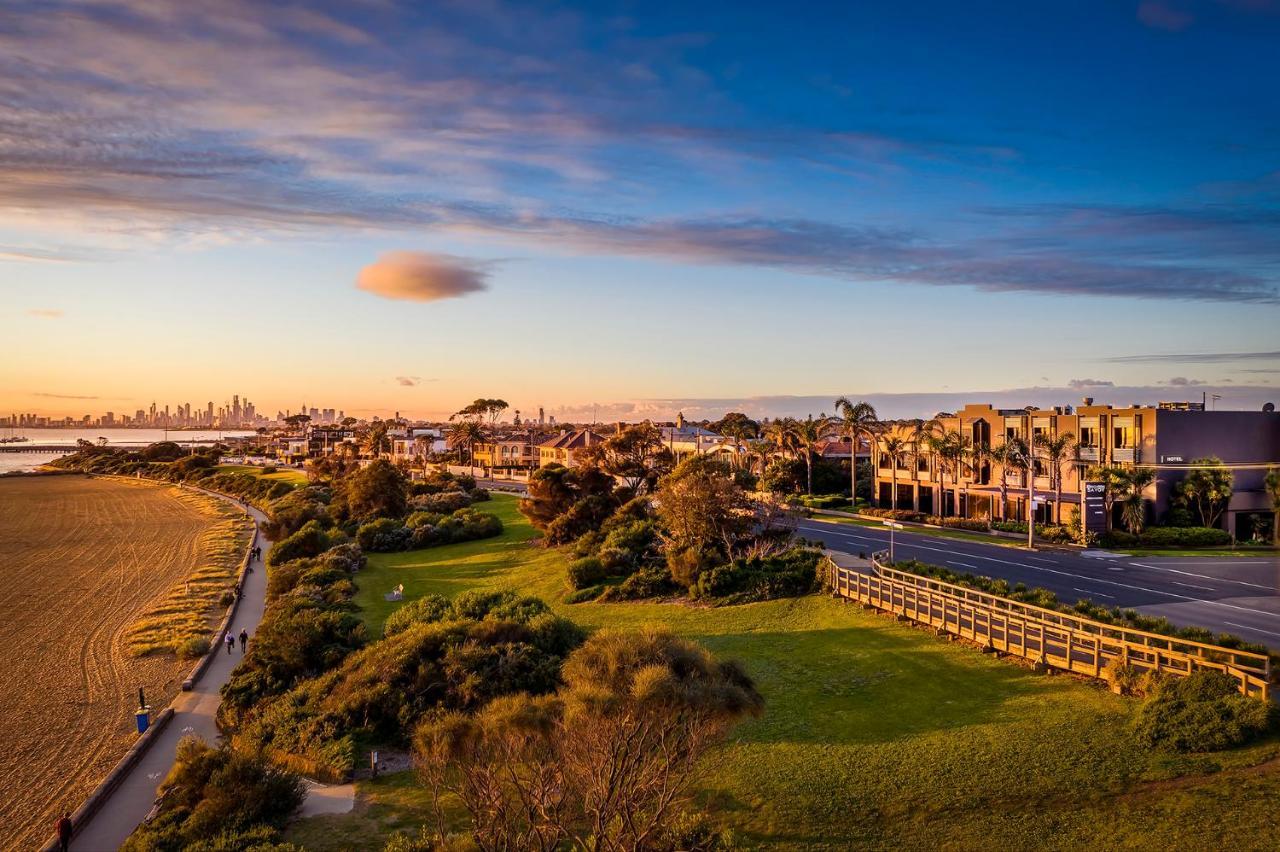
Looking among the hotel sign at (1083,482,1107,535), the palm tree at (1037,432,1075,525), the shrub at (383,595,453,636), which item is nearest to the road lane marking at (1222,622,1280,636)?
the hotel sign at (1083,482,1107,535)

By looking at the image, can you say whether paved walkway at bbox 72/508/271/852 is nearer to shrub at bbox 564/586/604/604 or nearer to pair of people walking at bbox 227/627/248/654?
pair of people walking at bbox 227/627/248/654

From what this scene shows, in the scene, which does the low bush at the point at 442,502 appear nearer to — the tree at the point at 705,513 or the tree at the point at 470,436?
the tree at the point at 705,513

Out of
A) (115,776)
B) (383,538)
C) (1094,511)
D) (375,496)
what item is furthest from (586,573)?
(375,496)

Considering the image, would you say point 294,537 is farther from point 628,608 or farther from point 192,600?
point 628,608

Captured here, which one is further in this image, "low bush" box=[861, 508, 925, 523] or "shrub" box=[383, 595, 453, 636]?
"low bush" box=[861, 508, 925, 523]

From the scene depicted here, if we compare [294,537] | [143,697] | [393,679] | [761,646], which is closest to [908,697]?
[761,646]

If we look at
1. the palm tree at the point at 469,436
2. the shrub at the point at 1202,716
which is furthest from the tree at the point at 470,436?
the shrub at the point at 1202,716

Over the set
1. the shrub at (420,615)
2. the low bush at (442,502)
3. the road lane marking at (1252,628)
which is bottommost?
the shrub at (420,615)
